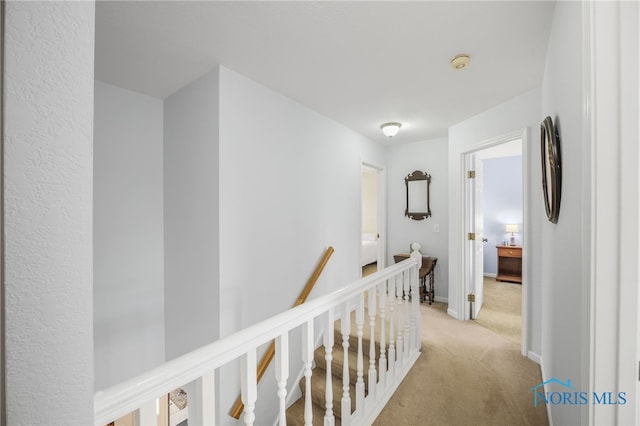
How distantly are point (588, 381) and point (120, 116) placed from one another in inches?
122

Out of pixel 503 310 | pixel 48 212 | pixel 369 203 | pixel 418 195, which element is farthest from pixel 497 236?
pixel 48 212

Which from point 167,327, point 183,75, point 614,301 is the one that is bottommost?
point 167,327

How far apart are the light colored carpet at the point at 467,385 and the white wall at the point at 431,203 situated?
4.26 feet

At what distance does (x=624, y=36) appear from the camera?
28.5 inches

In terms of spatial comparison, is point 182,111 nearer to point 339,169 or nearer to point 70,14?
point 339,169

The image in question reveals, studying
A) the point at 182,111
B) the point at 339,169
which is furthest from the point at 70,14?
the point at 339,169

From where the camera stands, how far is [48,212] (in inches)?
15.9

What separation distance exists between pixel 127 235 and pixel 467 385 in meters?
2.93

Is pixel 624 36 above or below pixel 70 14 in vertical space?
above

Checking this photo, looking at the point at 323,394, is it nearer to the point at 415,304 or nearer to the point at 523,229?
the point at 415,304

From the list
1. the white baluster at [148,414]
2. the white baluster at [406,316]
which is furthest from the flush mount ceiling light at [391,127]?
the white baluster at [148,414]

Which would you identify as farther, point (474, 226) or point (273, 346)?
point (474, 226)

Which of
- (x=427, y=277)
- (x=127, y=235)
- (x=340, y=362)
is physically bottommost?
(x=340, y=362)

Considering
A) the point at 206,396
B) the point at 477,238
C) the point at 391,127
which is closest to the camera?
the point at 206,396
